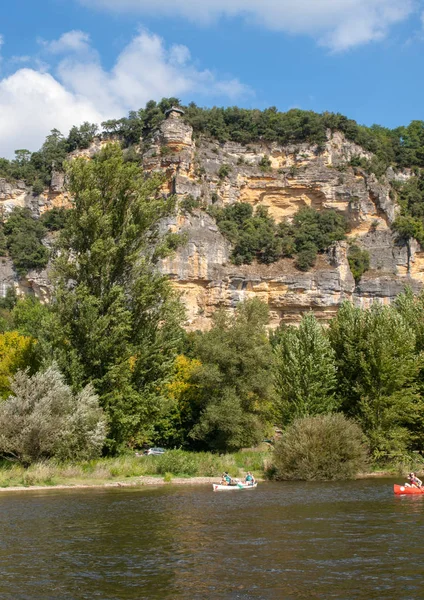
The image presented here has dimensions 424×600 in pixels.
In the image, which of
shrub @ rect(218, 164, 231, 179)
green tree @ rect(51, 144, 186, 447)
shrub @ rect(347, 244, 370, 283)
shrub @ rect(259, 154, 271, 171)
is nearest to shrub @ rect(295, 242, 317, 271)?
shrub @ rect(347, 244, 370, 283)

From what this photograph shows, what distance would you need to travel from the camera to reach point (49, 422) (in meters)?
28.3

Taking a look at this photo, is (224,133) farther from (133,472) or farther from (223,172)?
(133,472)

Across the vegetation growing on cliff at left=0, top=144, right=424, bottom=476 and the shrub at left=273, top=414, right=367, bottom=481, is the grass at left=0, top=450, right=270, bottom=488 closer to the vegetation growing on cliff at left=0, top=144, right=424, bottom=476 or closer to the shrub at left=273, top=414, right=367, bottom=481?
the vegetation growing on cliff at left=0, top=144, right=424, bottom=476

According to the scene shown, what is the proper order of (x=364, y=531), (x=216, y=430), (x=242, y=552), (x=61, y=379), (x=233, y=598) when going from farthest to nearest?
(x=216, y=430) → (x=61, y=379) → (x=364, y=531) → (x=242, y=552) → (x=233, y=598)

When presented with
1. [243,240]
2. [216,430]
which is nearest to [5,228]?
[243,240]

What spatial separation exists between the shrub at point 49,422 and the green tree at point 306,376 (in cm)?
1142

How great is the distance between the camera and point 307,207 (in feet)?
331

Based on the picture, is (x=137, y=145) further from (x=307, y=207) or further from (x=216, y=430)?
(x=216, y=430)

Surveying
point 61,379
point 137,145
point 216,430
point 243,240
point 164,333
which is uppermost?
point 137,145

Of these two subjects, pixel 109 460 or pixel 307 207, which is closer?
pixel 109 460

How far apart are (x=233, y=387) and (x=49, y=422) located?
1670 cm

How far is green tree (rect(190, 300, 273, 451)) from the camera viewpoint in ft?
137

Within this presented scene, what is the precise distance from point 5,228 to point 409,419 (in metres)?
71.5

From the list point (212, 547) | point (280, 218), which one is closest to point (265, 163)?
point (280, 218)
